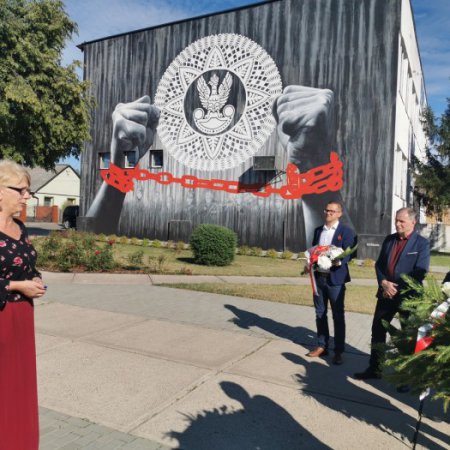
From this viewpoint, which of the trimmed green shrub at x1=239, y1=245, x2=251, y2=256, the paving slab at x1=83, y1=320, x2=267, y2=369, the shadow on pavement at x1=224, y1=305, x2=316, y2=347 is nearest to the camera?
the paving slab at x1=83, y1=320, x2=267, y2=369

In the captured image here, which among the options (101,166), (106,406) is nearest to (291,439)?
(106,406)

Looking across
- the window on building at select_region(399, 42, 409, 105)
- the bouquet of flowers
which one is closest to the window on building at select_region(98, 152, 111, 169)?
the window on building at select_region(399, 42, 409, 105)

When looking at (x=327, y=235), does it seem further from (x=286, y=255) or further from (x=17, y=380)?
(x=286, y=255)

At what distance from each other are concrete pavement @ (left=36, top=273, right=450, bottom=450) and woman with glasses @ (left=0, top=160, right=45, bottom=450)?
541mm

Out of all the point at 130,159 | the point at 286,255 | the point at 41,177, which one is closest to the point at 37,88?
the point at 130,159

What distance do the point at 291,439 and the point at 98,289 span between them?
20.8 feet

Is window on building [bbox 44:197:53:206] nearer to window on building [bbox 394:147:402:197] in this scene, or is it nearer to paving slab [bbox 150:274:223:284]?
window on building [bbox 394:147:402:197]

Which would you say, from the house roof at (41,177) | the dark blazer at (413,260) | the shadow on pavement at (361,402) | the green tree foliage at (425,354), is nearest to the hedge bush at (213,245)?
the shadow on pavement at (361,402)

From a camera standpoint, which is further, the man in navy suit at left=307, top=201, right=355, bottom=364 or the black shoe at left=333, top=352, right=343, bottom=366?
the man in navy suit at left=307, top=201, right=355, bottom=364

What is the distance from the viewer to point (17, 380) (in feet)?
8.32

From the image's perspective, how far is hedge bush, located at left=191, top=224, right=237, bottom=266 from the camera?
12.8 metres

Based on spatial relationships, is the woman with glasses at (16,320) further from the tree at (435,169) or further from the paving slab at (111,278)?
the tree at (435,169)

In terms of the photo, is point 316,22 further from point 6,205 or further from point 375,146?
point 6,205

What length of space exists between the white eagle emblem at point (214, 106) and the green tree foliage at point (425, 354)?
16630mm
